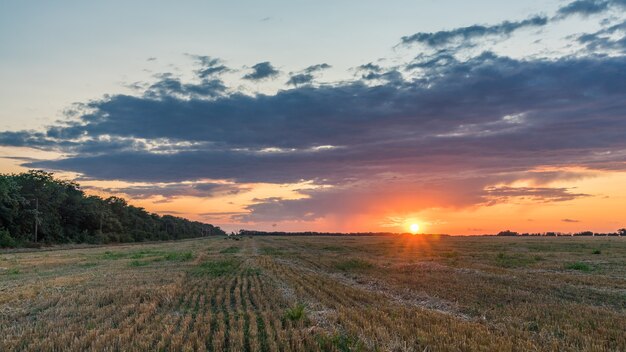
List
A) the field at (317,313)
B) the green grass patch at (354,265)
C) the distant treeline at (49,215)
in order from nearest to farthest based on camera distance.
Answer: the field at (317,313)
the green grass patch at (354,265)
the distant treeline at (49,215)

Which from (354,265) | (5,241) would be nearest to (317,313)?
→ (354,265)

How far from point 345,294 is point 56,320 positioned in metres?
10.4

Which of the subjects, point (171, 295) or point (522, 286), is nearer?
point (171, 295)

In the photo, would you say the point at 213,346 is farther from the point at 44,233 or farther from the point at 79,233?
the point at 79,233

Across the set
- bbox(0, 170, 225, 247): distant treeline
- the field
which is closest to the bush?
bbox(0, 170, 225, 247): distant treeline

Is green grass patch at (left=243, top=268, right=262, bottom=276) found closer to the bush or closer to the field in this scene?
the field

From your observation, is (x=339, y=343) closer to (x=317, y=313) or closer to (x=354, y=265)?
(x=317, y=313)

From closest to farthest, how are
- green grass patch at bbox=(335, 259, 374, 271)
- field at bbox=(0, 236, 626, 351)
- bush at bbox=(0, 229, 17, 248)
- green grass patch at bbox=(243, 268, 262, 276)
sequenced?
field at bbox=(0, 236, 626, 351), green grass patch at bbox=(243, 268, 262, 276), green grass patch at bbox=(335, 259, 374, 271), bush at bbox=(0, 229, 17, 248)

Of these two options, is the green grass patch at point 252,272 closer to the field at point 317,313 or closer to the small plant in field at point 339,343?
the field at point 317,313

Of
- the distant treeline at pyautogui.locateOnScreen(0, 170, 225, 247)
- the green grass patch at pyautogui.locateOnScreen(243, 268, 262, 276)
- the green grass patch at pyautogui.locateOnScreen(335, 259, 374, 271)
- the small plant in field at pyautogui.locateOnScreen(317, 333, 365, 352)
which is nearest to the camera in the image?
the small plant in field at pyautogui.locateOnScreen(317, 333, 365, 352)

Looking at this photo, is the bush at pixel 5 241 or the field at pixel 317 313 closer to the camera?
the field at pixel 317 313

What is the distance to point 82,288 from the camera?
20.0 meters

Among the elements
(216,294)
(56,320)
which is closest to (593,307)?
(216,294)

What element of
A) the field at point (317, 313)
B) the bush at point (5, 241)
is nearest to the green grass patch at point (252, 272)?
the field at point (317, 313)
